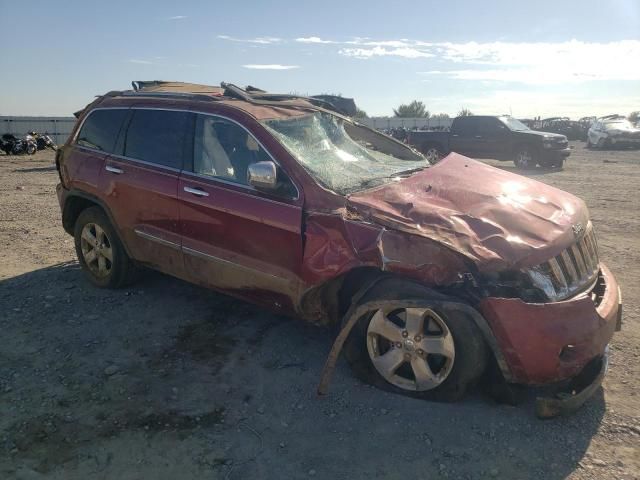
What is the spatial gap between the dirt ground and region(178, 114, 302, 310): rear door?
0.54 m

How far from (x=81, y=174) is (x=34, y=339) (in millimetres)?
1677

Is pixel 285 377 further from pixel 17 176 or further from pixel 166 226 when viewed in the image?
pixel 17 176

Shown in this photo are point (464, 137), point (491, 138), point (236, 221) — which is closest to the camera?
point (236, 221)

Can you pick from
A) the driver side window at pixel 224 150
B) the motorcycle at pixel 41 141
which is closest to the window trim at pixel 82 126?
the driver side window at pixel 224 150

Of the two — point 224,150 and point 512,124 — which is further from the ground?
point 224,150

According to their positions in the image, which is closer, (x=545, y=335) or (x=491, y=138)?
(x=545, y=335)

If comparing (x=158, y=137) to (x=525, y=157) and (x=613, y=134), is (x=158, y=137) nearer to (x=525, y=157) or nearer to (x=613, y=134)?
(x=525, y=157)

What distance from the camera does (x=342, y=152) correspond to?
4.39 meters

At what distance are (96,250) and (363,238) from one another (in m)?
3.15

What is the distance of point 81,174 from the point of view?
5152mm

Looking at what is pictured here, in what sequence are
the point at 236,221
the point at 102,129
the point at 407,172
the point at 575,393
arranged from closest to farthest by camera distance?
the point at 575,393 < the point at 236,221 < the point at 407,172 < the point at 102,129

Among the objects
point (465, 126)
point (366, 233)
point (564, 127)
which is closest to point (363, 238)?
point (366, 233)

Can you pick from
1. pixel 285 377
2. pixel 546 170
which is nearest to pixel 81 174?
pixel 285 377

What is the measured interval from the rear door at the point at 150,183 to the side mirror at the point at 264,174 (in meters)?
0.97
